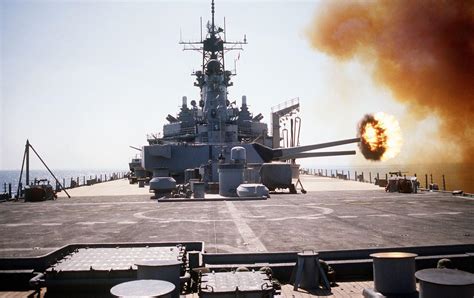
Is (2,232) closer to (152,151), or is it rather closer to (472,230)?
(472,230)

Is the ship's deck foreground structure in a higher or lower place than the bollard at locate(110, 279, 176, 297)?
lower

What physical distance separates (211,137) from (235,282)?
3709cm

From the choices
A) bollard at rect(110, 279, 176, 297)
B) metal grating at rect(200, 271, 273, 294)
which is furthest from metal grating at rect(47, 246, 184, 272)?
bollard at rect(110, 279, 176, 297)

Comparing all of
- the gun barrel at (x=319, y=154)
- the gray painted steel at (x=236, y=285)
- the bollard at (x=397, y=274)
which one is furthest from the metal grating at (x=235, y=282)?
the gun barrel at (x=319, y=154)

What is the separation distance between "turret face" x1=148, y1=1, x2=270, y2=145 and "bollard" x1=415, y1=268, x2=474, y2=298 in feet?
123

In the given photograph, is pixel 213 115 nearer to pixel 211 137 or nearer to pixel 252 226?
pixel 211 137

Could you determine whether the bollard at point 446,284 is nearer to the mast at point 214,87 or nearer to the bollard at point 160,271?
the bollard at point 160,271

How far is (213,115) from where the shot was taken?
147ft

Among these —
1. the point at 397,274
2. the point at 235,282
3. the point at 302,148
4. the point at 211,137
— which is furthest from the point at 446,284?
the point at 211,137

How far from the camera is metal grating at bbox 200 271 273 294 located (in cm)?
589

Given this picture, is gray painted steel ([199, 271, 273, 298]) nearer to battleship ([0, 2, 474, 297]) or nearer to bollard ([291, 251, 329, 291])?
battleship ([0, 2, 474, 297])

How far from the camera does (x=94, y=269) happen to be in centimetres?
740

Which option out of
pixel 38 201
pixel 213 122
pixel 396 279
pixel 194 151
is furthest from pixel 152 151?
pixel 396 279

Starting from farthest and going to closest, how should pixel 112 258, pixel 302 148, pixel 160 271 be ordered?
pixel 302 148
pixel 112 258
pixel 160 271
